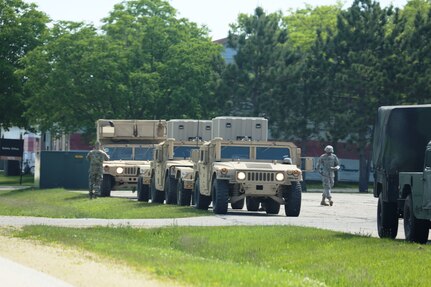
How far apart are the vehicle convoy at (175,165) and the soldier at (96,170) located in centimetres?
178

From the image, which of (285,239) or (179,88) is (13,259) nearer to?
(285,239)

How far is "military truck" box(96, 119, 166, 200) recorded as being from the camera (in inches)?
1871

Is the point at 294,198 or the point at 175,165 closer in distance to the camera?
the point at 294,198

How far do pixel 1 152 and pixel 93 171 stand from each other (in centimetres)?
3127

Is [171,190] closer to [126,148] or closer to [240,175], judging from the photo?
[240,175]

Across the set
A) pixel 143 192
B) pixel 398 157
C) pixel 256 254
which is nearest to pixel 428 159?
pixel 398 157

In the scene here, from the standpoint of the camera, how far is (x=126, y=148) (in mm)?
49656

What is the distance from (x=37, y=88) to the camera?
85.1 meters

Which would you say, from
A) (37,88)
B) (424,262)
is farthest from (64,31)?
(424,262)

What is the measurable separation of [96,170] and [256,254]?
25.1 m

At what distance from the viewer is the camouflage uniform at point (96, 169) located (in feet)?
149

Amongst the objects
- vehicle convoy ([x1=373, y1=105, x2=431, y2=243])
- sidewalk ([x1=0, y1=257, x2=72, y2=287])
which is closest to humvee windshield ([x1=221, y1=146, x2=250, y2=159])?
vehicle convoy ([x1=373, y1=105, x2=431, y2=243])

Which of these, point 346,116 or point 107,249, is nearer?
point 107,249

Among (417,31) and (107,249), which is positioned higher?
(417,31)
